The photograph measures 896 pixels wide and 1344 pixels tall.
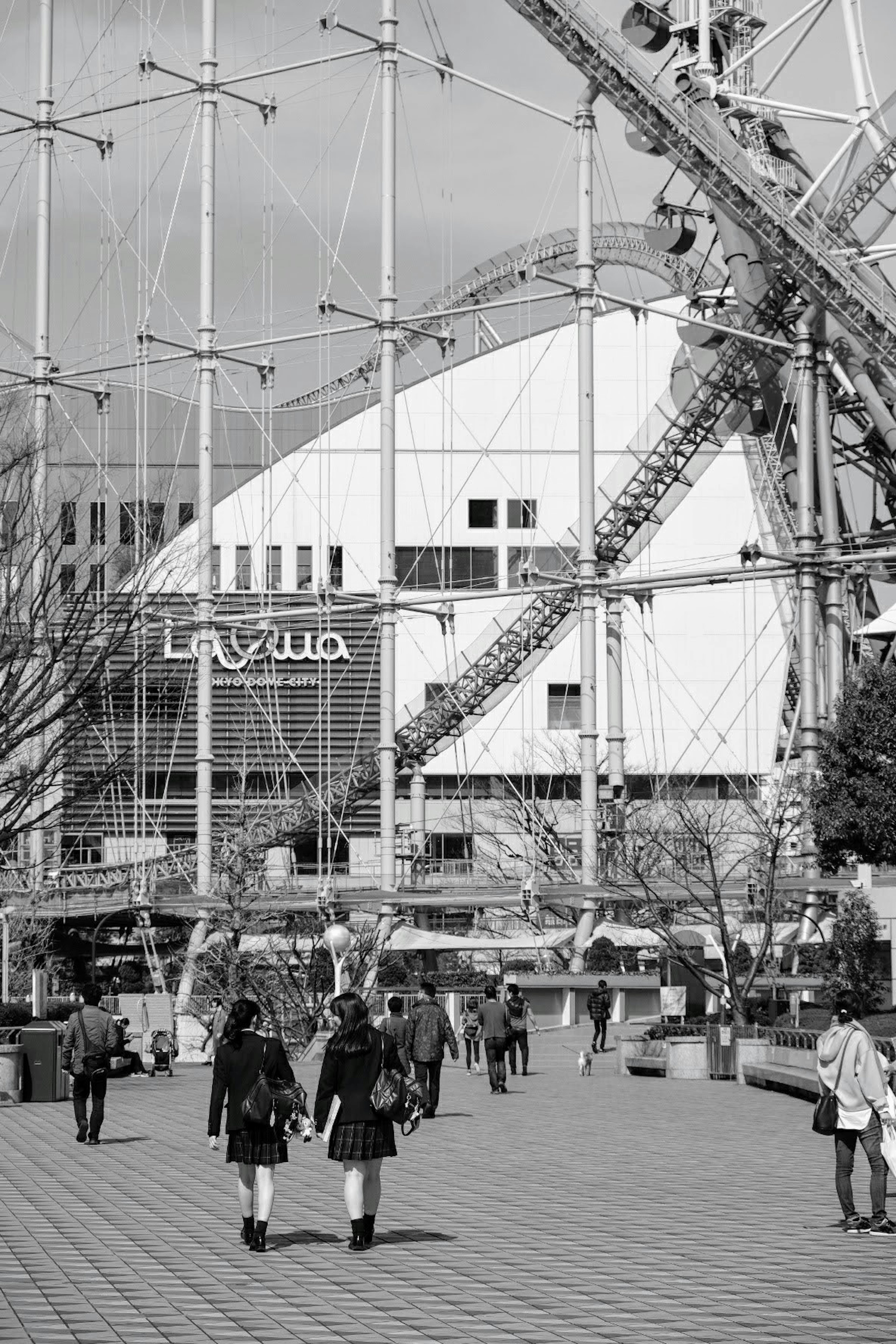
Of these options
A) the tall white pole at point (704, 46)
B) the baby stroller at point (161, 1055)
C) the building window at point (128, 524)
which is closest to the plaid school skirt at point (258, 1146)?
the building window at point (128, 524)

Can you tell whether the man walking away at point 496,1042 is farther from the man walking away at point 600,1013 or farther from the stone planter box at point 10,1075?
the man walking away at point 600,1013

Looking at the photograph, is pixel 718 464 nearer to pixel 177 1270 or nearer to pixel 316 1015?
pixel 316 1015

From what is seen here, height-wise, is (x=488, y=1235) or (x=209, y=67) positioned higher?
(x=209, y=67)

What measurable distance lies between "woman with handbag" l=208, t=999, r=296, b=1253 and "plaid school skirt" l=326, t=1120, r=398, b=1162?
0.35 meters

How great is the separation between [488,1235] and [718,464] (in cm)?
6475

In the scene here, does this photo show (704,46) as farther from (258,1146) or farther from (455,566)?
(258,1146)

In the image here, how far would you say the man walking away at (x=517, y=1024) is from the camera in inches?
1115

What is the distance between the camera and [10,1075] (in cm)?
2550

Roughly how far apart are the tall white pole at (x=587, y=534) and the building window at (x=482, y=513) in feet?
96.6

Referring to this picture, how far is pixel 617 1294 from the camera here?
34.2 feet

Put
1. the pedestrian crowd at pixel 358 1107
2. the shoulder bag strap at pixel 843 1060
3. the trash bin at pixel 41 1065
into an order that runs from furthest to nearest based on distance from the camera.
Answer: the trash bin at pixel 41 1065 → the shoulder bag strap at pixel 843 1060 → the pedestrian crowd at pixel 358 1107

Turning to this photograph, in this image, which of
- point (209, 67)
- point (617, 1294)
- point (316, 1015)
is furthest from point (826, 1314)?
point (209, 67)

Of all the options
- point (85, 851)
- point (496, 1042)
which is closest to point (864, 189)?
point (496, 1042)

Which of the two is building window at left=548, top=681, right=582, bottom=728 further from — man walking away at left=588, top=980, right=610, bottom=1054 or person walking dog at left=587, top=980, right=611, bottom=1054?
man walking away at left=588, top=980, right=610, bottom=1054
